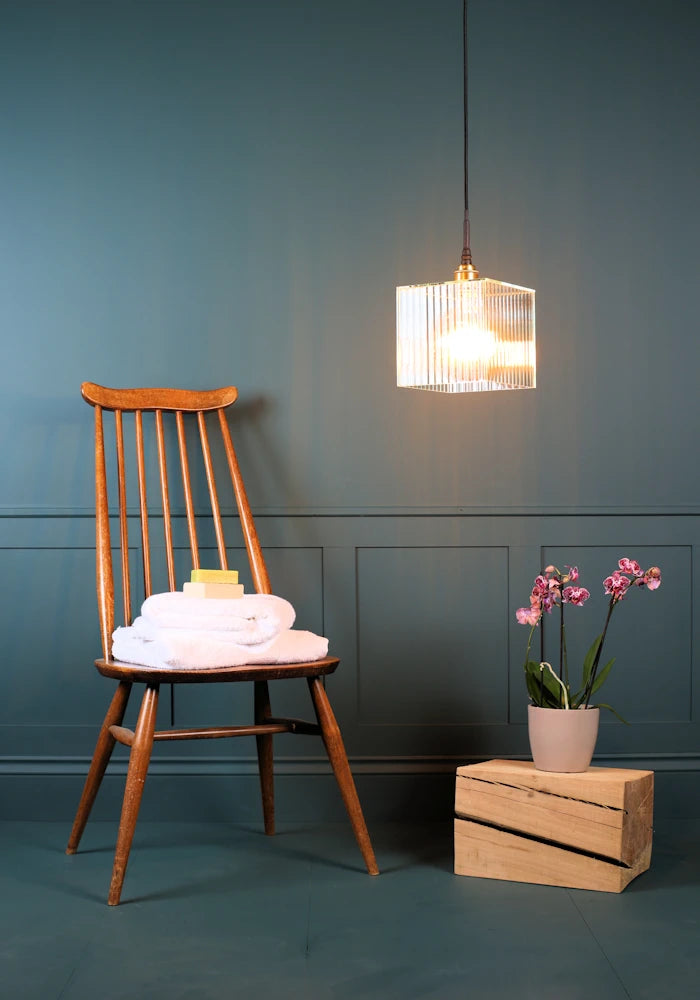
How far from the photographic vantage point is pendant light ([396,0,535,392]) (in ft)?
6.15

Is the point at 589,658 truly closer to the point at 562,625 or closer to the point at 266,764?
the point at 562,625

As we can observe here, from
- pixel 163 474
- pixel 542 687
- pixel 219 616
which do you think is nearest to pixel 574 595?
pixel 542 687

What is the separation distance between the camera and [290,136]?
95.7 inches

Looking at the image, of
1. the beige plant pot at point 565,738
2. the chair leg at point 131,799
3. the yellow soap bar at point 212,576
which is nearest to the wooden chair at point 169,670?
the chair leg at point 131,799

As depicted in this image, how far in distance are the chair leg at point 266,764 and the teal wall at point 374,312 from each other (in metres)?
0.20

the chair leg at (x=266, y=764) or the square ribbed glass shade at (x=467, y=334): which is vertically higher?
the square ribbed glass shade at (x=467, y=334)

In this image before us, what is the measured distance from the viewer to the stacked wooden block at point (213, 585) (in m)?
1.95

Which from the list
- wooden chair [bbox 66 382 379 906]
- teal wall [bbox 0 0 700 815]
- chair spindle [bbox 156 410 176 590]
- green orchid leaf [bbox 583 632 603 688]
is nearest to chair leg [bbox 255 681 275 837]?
wooden chair [bbox 66 382 379 906]

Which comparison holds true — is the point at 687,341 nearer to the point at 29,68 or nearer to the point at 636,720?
the point at 636,720

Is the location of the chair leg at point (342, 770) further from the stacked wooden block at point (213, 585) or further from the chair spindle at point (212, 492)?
the chair spindle at point (212, 492)

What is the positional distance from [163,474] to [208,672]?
1.88 feet

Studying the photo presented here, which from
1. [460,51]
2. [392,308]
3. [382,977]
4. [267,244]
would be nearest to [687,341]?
[392,308]

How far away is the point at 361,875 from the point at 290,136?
1.68m

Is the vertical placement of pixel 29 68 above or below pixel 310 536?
above
